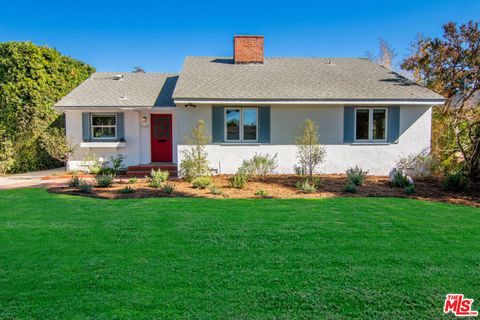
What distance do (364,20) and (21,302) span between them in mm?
19937

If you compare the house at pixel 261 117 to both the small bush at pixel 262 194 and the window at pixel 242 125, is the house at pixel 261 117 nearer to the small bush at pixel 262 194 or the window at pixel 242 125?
the window at pixel 242 125

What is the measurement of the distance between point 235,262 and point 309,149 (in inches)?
301

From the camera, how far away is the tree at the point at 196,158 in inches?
Answer: 418

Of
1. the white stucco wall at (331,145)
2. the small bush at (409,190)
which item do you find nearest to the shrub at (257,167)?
the white stucco wall at (331,145)

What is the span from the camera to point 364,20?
1806 cm

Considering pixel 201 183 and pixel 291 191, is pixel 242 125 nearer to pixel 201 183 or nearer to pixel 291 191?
pixel 201 183

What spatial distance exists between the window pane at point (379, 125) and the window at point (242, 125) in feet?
15.0

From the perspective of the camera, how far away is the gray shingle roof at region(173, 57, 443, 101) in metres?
11.5

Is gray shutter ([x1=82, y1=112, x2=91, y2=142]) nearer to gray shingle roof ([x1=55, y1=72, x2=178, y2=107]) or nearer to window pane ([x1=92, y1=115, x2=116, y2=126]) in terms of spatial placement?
window pane ([x1=92, y1=115, x2=116, y2=126])

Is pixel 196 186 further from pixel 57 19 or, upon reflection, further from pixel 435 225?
pixel 57 19

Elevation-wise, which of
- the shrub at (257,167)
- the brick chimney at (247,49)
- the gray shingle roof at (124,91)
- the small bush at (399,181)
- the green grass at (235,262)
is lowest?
the green grass at (235,262)

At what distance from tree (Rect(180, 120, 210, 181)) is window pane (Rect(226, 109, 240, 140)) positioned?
0.99m

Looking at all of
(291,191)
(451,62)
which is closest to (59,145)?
(291,191)

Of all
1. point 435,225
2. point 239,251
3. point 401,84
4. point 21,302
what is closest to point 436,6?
point 401,84
